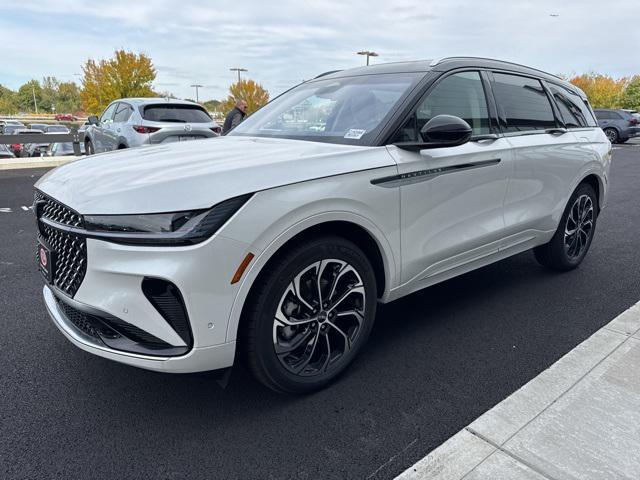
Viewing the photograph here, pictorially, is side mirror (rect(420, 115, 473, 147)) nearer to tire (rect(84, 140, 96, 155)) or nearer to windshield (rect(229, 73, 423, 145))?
windshield (rect(229, 73, 423, 145))

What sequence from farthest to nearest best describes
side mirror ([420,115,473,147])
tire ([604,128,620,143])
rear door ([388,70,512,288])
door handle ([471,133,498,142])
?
tire ([604,128,620,143]), door handle ([471,133,498,142]), rear door ([388,70,512,288]), side mirror ([420,115,473,147])

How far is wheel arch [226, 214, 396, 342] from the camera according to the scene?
2135 millimetres

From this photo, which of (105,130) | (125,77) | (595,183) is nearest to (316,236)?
(595,183)

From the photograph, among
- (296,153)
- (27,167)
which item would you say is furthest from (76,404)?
(27,167)

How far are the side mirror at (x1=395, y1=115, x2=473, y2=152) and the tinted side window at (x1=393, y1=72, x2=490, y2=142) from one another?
110mm

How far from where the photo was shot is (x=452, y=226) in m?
3.04

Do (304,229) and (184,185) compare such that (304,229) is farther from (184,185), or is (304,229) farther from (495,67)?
(495,67)

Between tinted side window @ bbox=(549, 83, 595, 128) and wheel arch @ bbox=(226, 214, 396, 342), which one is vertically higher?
tinted side window @ bbox=(549, 83, 595, 128)

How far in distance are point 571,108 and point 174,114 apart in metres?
7.43

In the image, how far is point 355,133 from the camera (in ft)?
9.33

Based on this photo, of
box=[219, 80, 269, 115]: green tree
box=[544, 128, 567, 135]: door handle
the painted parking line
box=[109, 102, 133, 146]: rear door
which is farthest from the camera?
box=[219, 80, 269, 115]: green tree

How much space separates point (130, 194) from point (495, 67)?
2833mm

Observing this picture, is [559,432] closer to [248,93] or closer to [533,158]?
[533,158]

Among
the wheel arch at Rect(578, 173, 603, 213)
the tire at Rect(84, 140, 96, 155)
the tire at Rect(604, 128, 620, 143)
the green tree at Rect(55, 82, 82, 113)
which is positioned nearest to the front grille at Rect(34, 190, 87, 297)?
the wheel arch at Rect(578, 173, 603, 213)
